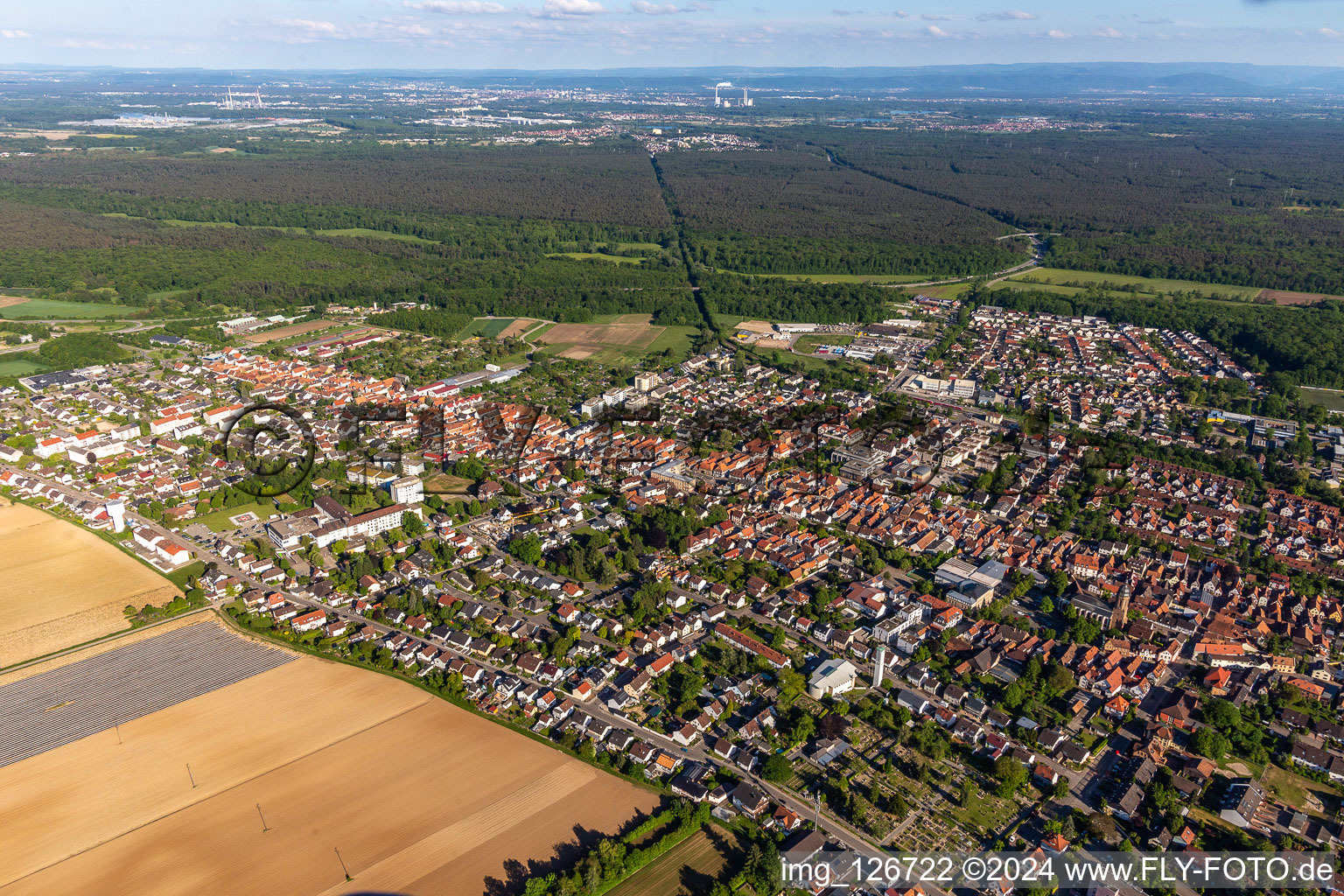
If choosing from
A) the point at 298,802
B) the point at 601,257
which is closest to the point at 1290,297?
the point at 601,257

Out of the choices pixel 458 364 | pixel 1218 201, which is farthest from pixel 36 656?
pixel 1218 201

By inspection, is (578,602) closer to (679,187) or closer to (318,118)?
(679,187)

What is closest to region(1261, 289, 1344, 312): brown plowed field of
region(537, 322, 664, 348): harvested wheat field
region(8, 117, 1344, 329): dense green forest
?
region(8, 117, 1344, 329): dense green forest

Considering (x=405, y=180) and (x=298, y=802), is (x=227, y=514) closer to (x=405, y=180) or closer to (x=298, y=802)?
(x=298, y=802)

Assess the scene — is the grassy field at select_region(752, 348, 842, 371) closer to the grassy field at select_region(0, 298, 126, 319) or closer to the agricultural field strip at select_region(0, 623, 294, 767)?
the agricultural field strip at select_region(0, 623, 294, 767)

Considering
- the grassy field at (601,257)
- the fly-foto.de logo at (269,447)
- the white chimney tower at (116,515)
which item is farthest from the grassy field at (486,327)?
the white chimney tower at (116,515)

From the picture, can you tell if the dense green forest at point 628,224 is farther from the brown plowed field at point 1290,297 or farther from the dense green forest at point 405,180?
the brown plowed field at point 1290,297
